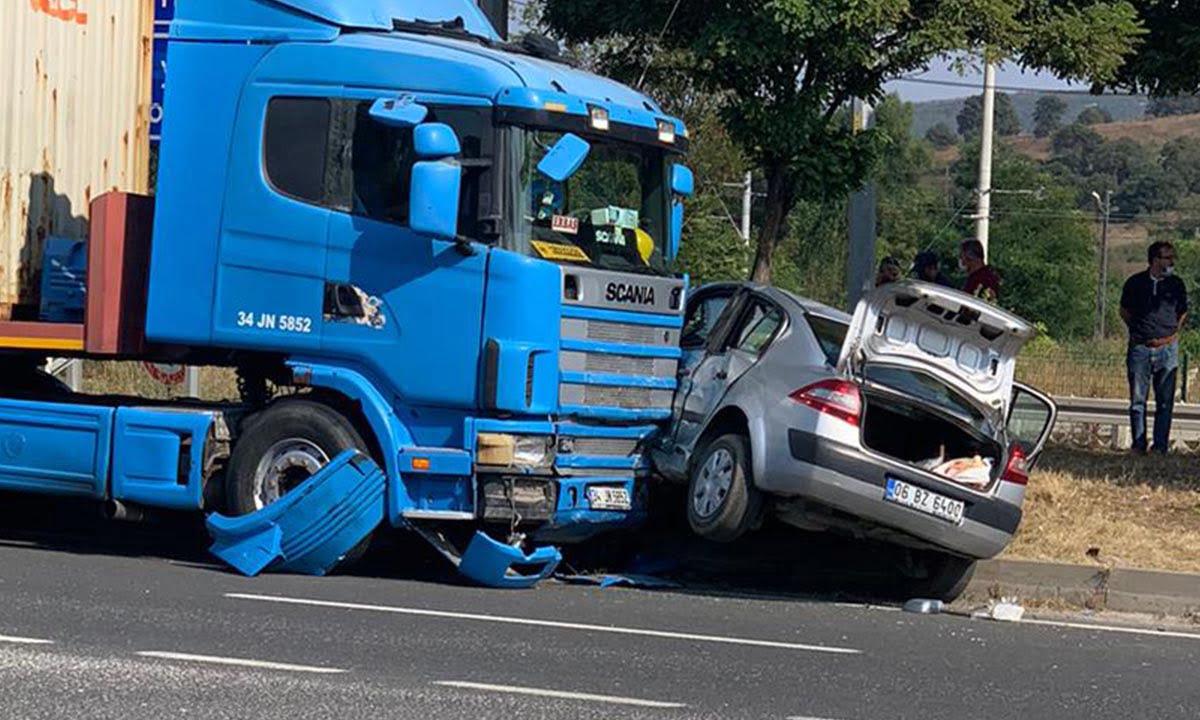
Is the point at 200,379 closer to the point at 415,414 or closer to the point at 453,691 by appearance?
the point at 415,414

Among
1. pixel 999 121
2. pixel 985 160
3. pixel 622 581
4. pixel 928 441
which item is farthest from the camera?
pixel 999 121

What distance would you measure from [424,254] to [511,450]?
1197 mm

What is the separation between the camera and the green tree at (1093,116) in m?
154

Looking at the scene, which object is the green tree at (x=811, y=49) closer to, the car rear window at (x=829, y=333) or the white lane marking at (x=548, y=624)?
the car rear window at (x=829, y=333)

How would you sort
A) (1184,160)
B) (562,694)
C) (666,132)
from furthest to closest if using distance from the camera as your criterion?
1. (1184,160)
2. (666,132)
3. (562,694)

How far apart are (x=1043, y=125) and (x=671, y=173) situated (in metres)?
154

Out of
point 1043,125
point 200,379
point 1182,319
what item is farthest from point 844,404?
point 1043,125

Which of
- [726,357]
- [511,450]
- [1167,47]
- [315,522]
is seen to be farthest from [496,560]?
[1167,47]

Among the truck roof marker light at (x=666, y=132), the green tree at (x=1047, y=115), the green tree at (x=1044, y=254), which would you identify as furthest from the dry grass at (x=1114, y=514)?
the green tree at (x=1047, y=115)

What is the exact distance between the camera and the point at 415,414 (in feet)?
35.2

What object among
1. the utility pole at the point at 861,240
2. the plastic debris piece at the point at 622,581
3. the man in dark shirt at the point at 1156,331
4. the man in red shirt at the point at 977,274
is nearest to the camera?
the plastic debris piece at the point at 622,581

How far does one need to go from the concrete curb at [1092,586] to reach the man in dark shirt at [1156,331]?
479 centimetres

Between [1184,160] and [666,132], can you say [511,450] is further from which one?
[1184,160]

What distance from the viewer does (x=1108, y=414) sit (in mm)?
24219
